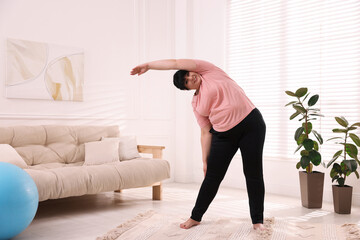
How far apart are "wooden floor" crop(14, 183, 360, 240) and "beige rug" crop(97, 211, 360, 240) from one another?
20cm

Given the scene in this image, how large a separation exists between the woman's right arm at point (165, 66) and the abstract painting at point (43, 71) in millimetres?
2111

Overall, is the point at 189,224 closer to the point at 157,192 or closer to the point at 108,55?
the point at 157,192

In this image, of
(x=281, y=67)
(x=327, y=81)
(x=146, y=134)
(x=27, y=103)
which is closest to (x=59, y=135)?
(x=27, y=103)

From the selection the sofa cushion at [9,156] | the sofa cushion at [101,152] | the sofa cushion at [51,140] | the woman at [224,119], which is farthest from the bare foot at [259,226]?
the sofa cushion at [51,140]

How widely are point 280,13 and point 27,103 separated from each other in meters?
3.15

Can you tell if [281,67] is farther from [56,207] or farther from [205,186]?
[56,207]

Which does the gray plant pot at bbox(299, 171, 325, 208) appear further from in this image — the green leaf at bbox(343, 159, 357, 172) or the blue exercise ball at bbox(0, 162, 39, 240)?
the blue exercise ball at bbox(0, 162, 39, 240)

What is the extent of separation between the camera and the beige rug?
2500 millimetres

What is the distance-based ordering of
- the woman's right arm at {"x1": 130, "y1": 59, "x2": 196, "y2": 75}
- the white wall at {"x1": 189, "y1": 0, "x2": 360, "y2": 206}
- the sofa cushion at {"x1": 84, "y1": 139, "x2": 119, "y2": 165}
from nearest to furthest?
the woman's right arm at {"x1": 130, "y1": 59, "x2": 196, "y2": 75}
the sofa cushion at {"x1": 84, "y1": 139, "x2": 119, "y2": 165}
the white wall at {"x1": 189, "y1": 0, "x2": 360, "y2": 206}

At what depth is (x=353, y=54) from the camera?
3.93 metres

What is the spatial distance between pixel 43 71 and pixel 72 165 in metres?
1.20

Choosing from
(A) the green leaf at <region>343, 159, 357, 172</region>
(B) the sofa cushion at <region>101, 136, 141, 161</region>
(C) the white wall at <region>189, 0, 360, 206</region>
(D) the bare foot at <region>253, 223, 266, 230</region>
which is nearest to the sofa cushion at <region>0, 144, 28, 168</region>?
(B) the sofa cushion at <region>101, 136, 141, 161</region>

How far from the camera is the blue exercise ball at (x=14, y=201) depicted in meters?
2.23

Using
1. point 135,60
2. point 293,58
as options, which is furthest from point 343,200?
point 135,60
